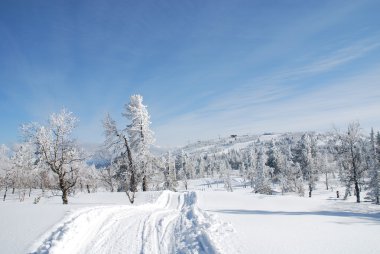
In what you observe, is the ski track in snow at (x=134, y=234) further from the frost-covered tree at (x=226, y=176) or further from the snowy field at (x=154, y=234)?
the frost-covered tree at (x=226, y=176)

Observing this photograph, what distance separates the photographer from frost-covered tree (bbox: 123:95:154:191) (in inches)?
1510

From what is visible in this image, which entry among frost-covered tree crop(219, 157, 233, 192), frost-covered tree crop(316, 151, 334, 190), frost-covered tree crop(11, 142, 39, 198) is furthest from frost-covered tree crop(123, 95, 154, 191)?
frost-covered tree crop(219, 157, 233, 192)

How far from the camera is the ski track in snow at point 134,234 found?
1166cm

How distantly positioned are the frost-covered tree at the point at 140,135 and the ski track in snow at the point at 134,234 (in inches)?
763

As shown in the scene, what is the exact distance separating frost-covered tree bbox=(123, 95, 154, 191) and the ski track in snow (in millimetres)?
19389

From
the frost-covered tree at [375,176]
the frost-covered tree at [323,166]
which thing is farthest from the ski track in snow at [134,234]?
the frost-covered tree at [323,166]

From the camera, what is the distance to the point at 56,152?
27500 mm

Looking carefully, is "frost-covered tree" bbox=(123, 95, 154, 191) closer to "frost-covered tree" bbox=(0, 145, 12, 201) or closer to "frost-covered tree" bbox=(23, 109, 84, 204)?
"frost-covered tree" bbox=(23, 109, 84, 204)

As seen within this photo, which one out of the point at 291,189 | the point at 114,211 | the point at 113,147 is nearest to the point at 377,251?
the point at 114,211

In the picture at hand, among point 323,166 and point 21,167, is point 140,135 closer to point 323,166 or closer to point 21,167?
point 21,167

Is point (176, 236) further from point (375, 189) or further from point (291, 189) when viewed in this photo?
point (291, 189)

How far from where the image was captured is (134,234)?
45.7ft

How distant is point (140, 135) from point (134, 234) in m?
25.6

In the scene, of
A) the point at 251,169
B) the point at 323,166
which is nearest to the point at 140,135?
the point at 323,166
